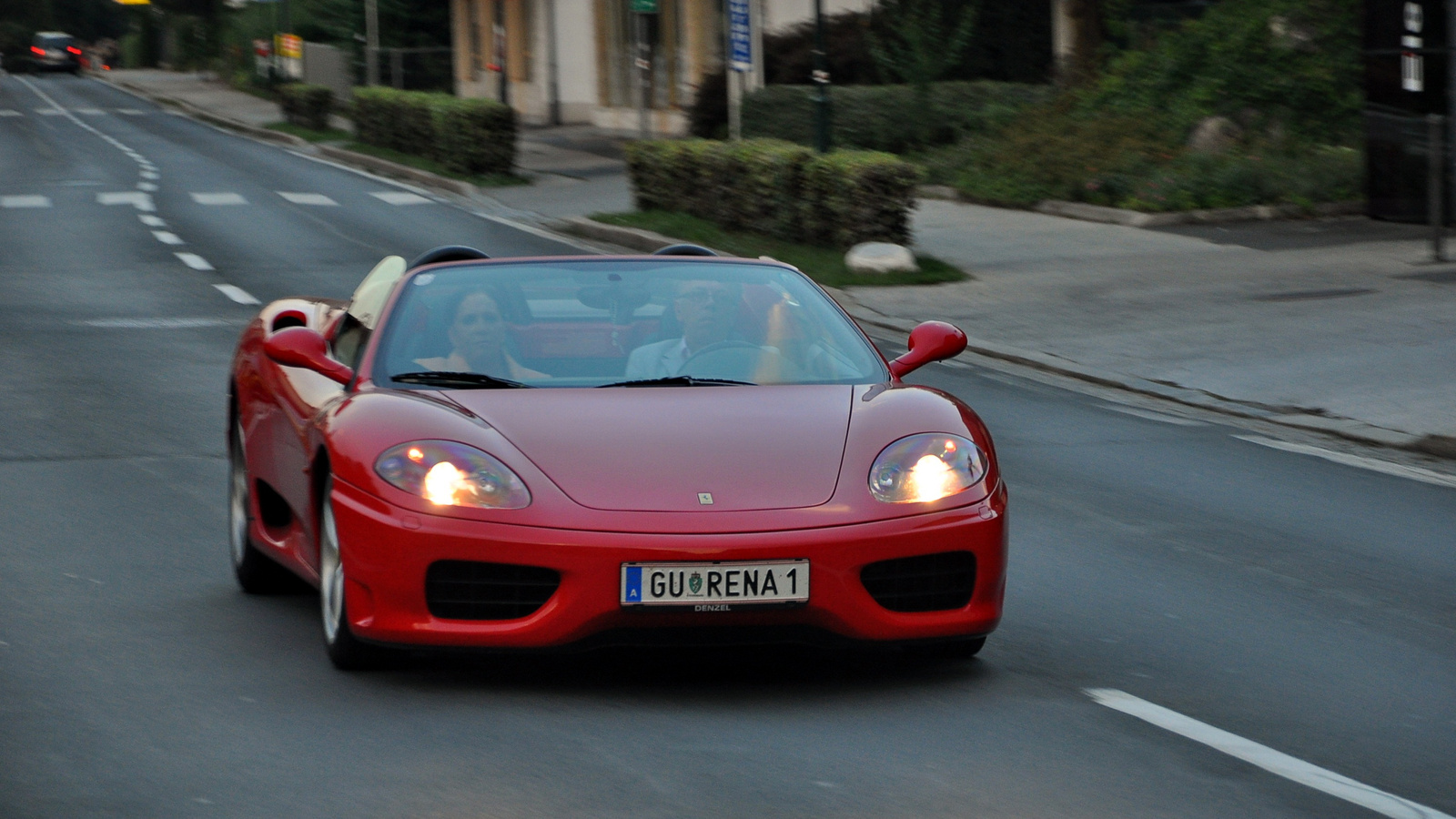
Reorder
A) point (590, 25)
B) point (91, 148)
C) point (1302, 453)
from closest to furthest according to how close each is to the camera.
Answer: point (1302, 453) < point (91, 148) < point (590, 25)

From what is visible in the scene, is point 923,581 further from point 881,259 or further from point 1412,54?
point 1412,54

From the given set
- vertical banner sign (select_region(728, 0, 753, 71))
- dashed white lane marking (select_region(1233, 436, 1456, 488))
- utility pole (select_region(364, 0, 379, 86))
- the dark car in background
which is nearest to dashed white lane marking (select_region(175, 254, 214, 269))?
vertical banner sign (select_region(728, 0, 753, 71))

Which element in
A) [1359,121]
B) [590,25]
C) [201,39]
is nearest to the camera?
[1359,121]

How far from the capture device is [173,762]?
493 cm

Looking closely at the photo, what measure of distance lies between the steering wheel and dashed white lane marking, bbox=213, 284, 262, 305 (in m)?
12.3

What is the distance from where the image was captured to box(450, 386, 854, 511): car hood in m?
5.48

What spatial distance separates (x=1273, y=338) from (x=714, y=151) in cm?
1012

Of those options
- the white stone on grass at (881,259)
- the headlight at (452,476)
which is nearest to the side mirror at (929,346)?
the headlight at (452,476)

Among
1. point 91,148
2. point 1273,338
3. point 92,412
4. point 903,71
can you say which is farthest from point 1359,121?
point 91,148

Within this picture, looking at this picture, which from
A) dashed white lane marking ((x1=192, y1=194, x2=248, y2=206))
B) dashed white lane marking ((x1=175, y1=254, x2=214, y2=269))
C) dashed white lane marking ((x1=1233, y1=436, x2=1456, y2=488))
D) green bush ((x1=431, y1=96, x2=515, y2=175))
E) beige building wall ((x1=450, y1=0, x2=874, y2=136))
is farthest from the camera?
beige building wall ((x1=450, y1=0, x2=874, y2=136))

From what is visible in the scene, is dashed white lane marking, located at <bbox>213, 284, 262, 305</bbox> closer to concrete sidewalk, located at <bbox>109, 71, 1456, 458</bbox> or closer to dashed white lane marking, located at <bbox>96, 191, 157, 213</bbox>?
concrete sidewalk, located at <bbox>109, 71, 1456, 458</bbox>

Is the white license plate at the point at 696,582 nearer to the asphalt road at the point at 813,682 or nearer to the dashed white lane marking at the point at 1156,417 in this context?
the asphalt road at the point at 813,682

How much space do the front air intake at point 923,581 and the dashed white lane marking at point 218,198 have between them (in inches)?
1015

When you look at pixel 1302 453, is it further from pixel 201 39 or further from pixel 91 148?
pixel 201 39
